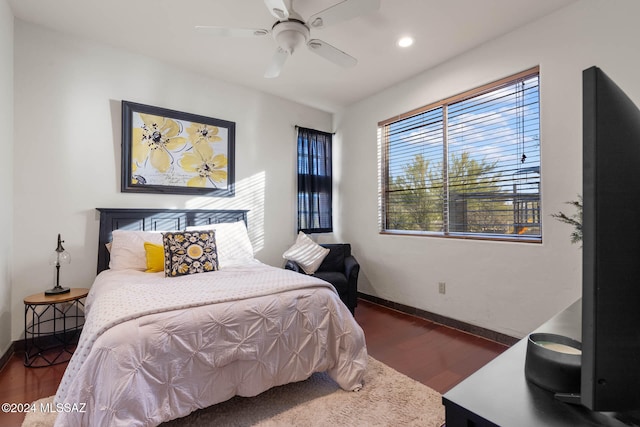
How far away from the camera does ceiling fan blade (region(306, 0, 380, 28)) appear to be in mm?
1768

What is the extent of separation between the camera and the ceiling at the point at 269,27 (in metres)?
2.31

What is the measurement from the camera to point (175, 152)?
322cm

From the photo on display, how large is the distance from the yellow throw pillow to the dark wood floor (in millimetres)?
927

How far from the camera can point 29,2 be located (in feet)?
7.54

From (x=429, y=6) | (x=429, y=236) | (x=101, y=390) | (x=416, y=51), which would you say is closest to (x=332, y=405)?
(x=101, y=390)

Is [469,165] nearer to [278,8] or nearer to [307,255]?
[307,255]

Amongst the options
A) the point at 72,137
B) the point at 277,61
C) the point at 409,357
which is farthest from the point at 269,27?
the point at 409,357

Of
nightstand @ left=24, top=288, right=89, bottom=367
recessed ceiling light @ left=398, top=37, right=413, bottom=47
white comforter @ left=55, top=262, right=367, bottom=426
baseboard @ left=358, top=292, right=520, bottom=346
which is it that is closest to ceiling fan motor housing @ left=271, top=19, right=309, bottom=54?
recessed ceiling light @ left=398, top=37, right=413, bottom=47

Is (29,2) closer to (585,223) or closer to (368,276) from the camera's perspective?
(585,223)

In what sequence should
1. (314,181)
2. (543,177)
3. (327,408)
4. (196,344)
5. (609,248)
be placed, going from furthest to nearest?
(314,181)
(543,177)
(327,408)
(196,344)
(609,248)

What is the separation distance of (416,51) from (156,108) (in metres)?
2.72

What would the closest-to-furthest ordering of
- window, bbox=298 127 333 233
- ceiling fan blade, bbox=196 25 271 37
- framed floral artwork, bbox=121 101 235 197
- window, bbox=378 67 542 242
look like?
ceiling fan blade, bbox=196 25 271 37
window, bbox=378 67 542 242
framed floral artwork, bbox=121 101 235 197
window, bbox=298 127 333 233

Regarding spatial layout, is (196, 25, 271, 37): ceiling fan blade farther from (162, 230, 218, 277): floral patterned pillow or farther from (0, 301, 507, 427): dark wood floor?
(0, 301, 507, 427): dark wood floor

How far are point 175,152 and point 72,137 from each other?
0.86m
